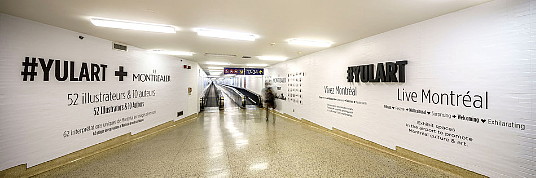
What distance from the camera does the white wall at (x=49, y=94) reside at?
2762 millimetres

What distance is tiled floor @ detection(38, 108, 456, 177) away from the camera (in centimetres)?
302

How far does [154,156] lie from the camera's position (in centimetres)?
372

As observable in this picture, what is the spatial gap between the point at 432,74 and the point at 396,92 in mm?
705

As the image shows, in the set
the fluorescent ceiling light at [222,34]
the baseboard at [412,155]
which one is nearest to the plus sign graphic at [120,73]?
the fluorescent ceiling light at [222,34]

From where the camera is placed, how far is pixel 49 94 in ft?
10.6

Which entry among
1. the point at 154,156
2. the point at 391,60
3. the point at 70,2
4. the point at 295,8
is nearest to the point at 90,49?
the point at 70,2

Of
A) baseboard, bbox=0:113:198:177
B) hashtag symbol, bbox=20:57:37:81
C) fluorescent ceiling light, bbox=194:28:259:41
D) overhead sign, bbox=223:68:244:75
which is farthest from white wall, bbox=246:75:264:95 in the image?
hashtag symbol, bbox=20:57:37:81

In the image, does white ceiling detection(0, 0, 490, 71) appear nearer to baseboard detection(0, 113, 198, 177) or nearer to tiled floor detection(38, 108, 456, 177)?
baseboard detection(0, 113, 198, 177)

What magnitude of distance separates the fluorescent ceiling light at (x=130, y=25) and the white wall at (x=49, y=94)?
1043mm

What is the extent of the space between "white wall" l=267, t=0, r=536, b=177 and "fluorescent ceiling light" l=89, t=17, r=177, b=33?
4581mm

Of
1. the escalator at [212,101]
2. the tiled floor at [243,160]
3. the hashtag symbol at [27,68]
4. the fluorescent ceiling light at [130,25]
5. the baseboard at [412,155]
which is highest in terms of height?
the fluorescent ceiling light at [130,25]

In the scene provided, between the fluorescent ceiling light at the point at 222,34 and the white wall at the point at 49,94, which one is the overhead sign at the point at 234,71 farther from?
the fluorescent ceiling light at the point at 222,34

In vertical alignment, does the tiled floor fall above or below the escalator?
below

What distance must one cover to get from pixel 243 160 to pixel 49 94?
12.6ft
